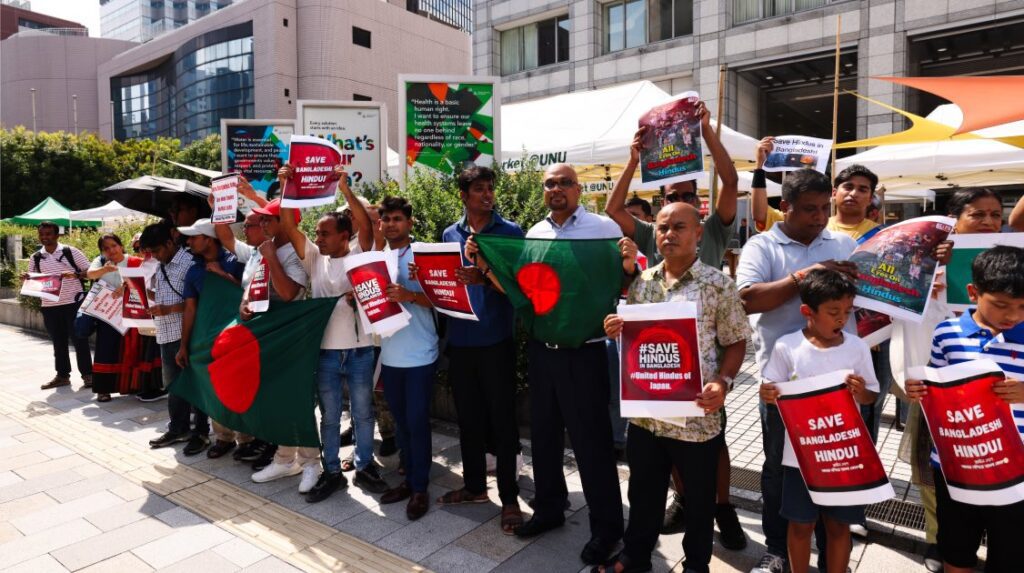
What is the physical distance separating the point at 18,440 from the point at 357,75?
51567mm

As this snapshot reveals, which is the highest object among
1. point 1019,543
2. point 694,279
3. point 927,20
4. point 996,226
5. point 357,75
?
point 357,75

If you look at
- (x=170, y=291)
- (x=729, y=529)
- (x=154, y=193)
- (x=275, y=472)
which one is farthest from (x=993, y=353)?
(x=154, y=193)

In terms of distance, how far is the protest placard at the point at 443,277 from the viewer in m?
3.97

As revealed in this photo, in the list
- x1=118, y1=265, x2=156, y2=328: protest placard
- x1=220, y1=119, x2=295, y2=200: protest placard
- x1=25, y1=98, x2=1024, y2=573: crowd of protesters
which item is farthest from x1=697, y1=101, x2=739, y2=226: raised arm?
x1=220, y1=119, x2=295, y2=200: protest placard

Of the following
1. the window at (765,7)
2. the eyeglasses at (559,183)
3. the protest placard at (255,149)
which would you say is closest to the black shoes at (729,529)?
the eyeglasses at (559,183)

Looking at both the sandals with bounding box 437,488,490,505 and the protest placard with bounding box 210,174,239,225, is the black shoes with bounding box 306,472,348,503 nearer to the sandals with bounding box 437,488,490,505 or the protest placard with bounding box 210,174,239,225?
the sandals with bounding box 437,488,490,505

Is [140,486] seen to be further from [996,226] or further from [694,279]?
[996,226]

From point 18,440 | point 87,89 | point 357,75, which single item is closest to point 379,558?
point 18,440

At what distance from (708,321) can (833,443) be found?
72 cm

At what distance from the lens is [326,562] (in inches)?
146

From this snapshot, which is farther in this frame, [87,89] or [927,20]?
[87,89]

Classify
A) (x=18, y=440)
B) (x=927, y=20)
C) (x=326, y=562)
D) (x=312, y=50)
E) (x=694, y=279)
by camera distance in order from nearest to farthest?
(x=694, y=279), (x=326, y=562), (x=18, y=440), (x=927, y=20), (x=312, y=50)

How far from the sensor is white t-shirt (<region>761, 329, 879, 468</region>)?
2.80m

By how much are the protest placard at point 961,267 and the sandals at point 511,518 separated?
2.59 metres
